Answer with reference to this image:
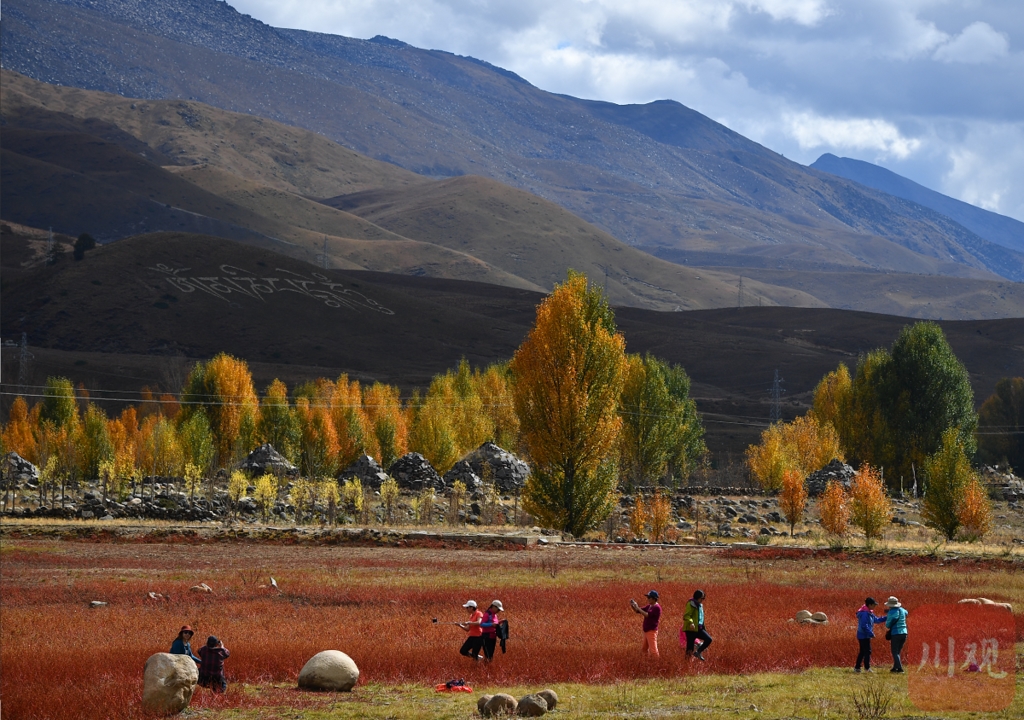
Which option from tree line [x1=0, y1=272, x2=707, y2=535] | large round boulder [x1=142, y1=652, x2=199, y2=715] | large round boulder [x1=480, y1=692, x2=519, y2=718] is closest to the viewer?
large round boulder [x1=480, y1=692, x2=519, y2=718]

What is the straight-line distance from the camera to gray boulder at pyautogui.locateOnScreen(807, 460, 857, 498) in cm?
7175

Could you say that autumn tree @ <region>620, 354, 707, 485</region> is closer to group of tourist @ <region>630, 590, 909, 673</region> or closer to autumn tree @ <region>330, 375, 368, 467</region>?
autumn tree @ <region>330, 375, 368, 467</region>

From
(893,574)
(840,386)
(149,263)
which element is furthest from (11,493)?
(149,263)

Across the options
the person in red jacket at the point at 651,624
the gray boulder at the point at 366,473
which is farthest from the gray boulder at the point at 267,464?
the person in red jacket at the point at 651,624

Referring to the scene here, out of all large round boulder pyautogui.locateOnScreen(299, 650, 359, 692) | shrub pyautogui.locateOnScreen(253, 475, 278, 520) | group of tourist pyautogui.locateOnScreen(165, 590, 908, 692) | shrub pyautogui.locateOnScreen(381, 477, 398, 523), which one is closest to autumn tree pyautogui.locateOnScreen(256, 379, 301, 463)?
shrub pyautogui.locateOnScreen(381, 477, 398, 523)

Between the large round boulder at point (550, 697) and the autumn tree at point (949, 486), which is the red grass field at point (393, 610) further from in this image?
the autumn tree at point (949, 486)

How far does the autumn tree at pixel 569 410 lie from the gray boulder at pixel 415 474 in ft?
73.1

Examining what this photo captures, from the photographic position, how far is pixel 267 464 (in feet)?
248

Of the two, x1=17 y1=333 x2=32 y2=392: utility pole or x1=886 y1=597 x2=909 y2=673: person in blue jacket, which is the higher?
x1=17 y1=333 x2=32 y2=392: utility pole

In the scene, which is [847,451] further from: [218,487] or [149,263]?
[149,263]

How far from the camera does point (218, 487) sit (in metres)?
72.8

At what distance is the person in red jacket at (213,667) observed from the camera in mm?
18609

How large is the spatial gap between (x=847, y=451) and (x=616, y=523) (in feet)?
97.1

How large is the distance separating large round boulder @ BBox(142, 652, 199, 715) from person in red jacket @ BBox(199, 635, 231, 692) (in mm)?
1172
